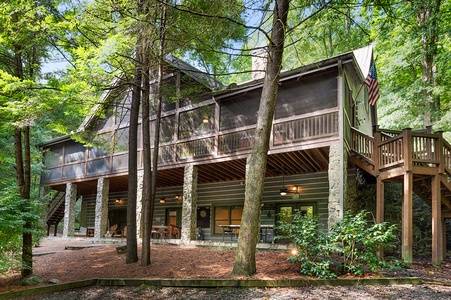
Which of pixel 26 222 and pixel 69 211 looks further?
pixel 69 211

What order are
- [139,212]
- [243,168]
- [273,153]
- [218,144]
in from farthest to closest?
[139,212]
[243,168]
[218,144]
[273,153]

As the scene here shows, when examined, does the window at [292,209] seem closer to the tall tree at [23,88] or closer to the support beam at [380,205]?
the support beam at [380,205]

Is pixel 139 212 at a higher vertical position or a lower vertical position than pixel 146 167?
lower

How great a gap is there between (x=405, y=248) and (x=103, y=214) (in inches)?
536

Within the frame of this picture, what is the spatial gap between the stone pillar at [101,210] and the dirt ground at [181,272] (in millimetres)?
5286

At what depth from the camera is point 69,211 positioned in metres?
19.3

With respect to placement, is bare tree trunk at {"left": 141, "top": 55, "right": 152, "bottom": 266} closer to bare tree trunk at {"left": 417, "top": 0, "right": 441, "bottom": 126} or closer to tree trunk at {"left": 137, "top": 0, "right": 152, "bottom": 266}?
tree trunk at {"left": 137, "top": 0, "right": 152, "bottom": 266}

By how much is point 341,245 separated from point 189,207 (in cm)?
745

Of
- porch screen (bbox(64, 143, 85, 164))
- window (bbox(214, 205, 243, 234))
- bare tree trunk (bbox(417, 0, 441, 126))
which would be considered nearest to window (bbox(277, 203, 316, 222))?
window (bbox(214, 205, 243, 234))

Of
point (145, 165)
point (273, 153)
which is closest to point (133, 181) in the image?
point (145, 165)

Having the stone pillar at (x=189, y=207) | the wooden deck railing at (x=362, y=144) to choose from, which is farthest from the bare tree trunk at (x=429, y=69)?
the stone pillar at (x=189, y=207)

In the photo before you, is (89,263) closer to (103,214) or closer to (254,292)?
(254,292)

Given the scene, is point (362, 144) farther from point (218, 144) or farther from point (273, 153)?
point (218, 144)

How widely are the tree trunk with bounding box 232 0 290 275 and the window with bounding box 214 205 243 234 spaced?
9199mm
